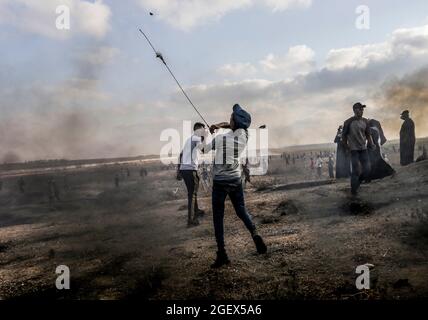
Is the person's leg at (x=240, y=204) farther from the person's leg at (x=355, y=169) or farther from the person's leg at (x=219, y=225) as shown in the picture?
the person's leg at (x=355, y=169)

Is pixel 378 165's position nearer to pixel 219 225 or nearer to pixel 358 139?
pixel 358 139

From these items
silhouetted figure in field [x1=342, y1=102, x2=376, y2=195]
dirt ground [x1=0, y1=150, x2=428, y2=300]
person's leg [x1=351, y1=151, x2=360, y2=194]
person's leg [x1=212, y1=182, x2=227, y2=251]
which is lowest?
dirt ground [x1=0, y1=150, x2=428, y2=300]

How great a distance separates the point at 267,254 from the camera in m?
5.99

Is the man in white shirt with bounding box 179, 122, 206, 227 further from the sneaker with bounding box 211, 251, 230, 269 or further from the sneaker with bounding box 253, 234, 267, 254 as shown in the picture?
the sneaker with bounding box 211, 251, 230, 269

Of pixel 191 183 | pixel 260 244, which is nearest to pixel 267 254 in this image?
pixel 260 244

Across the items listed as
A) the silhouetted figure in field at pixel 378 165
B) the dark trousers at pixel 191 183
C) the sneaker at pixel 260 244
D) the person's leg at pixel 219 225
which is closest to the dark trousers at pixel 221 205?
the person's leg at pixel 219 225

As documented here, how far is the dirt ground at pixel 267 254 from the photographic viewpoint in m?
4.64

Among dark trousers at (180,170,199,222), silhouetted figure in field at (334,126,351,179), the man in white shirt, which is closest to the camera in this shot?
the man in white shirt

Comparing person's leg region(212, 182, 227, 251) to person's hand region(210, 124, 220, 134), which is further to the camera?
person's hand region(210, 124, 220, 134)

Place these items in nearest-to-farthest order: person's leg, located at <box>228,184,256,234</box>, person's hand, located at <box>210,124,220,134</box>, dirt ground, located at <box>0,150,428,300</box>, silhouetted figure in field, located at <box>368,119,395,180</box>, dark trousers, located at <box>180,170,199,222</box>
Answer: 1. dirt ground, located at <box>0,150,428,300</box>
2. person's leg, located at <box>228,184,256,234</box>
3. person's hand, located at <box>210,124,220,134</box>
4. dark trousers, located at <box>180,170,199,222</box>
5. silhouetted figure in field, located at <box>368,119,395,180</box>

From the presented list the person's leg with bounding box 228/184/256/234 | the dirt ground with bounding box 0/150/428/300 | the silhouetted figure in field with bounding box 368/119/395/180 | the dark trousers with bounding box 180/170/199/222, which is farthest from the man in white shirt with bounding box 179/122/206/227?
the silhouetted figure in field with bounding box 368/119/395/180

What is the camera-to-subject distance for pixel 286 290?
14.8 feet

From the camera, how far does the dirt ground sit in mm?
4645
